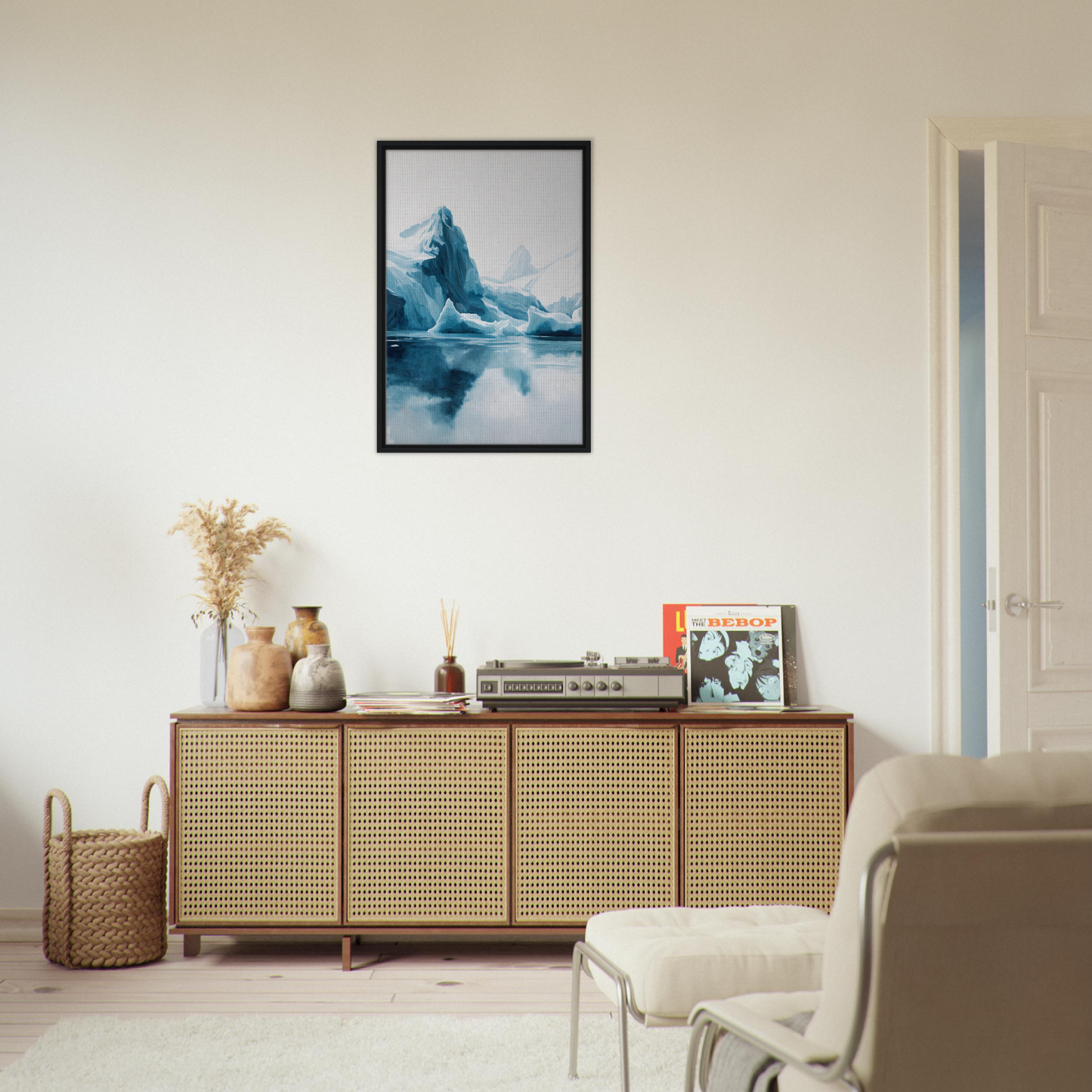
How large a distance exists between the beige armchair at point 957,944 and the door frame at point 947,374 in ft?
7.32

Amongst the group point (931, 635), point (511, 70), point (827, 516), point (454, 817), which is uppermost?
point (511, 70)

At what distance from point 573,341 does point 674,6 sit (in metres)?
1.20

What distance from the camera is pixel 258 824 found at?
3057 mm

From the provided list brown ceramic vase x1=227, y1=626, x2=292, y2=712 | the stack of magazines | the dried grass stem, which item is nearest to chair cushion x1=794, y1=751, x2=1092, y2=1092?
the stack of magazines

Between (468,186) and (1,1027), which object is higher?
(468,186)

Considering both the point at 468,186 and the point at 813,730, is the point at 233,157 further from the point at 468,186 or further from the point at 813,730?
the point at 813,730

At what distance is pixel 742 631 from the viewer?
11.1ft

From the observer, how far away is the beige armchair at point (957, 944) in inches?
49.3

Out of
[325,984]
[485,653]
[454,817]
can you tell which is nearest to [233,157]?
[485,653]

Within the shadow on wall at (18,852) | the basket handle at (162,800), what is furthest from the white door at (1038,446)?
the shadow on wall at (18,852)

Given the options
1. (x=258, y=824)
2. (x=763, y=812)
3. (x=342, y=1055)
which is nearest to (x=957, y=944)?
(x=342, y=1055)

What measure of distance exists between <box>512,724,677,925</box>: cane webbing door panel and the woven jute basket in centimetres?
109

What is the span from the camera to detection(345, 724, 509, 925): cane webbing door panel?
120 inches

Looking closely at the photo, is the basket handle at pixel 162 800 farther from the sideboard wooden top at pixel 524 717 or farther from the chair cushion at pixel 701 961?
the chair cushion at pixel 701 961
